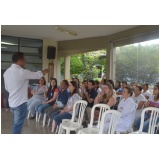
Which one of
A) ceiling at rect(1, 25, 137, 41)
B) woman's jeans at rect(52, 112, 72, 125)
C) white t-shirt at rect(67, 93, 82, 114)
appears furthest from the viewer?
ceiling at rect(1, 25, 137, 41)

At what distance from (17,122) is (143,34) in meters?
4.57

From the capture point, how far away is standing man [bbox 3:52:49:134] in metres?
3.02

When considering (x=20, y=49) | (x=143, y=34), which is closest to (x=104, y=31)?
(x=143, y=34)

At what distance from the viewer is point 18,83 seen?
3.04 m

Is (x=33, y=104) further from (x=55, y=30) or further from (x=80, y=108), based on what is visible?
(x=55, y=30)

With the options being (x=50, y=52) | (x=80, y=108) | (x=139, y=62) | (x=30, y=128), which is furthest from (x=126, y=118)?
(x=50, y=52)

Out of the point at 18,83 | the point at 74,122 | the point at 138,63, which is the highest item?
the point at 138,63

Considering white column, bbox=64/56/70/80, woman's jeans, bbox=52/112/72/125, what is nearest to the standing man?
woman's jeans, bbox=52/112/72/125

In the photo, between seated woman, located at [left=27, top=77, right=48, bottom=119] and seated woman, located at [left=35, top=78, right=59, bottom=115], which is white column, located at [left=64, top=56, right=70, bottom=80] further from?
seated woman, located at [left=35, top=78, right=59, bottom=115]

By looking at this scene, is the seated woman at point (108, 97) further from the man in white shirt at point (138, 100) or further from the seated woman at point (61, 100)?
the seated woman at point (61, 100)

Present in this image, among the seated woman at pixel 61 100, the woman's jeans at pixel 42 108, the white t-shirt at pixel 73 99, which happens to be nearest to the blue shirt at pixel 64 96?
the seated woman at pixel 61 100

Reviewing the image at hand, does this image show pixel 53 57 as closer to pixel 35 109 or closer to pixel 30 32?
pixel 30 32

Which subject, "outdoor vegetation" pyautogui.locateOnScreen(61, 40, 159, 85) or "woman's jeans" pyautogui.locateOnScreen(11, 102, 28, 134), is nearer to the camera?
"woman's jeans" pyautogui.locateOnScreen(11, 102, 28, 134)

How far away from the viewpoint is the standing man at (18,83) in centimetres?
302
